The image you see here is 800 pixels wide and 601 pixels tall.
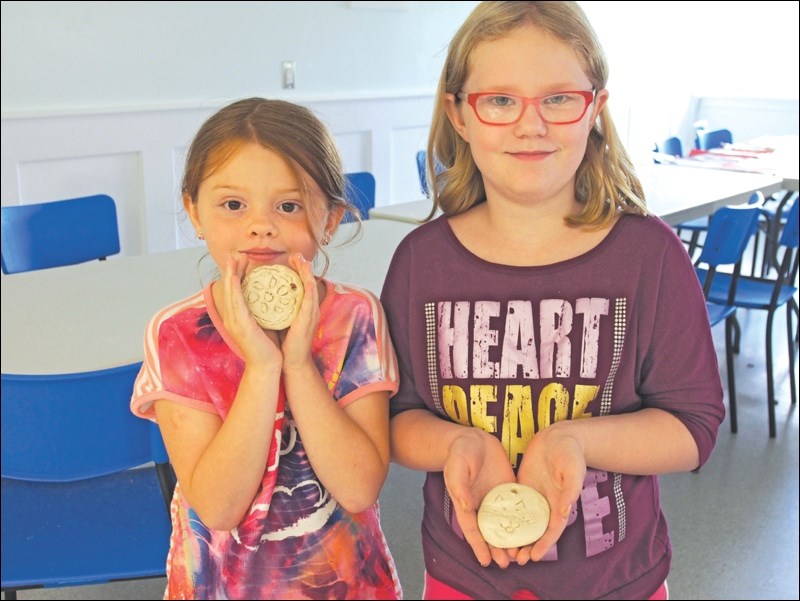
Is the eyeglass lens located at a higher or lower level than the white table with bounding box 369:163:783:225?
higher

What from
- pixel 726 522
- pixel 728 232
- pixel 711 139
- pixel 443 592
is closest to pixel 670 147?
pixel 711 139

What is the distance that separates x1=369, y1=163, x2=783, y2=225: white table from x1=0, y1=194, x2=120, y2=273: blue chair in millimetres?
947

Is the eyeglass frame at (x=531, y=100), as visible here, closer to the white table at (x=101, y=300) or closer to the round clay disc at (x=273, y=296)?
the round clay disc at (x=273, y=296)

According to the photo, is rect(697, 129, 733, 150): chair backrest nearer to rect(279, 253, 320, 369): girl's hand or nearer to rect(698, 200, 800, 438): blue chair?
rect(698, 200, 800, 438): blue chair

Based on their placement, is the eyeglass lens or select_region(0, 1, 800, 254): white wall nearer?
the eyeglass lens

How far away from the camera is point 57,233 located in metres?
2.91

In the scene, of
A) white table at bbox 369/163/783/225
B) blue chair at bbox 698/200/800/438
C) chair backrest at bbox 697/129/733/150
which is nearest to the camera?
white table at bbox 369/163/783/225

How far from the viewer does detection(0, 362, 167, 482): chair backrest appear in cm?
149

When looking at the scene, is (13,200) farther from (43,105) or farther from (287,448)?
(287,448)

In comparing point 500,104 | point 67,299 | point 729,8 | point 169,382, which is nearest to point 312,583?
point 169,382

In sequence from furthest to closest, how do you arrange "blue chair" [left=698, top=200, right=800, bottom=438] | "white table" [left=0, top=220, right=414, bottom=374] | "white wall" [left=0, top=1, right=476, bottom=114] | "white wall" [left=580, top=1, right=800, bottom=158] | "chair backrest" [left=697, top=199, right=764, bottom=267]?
"white wall" [left=580, top=1, right=800, bottom=158] < "white wall" [left=0, top=1, right=476, bottom=114] < "blue chair" [left=698, top=200, right=800, bottom=438] < "chair backrest" [left=697, top=199, right=764, bottom=267] < "white table" [left=0, top=220, right=414, bottom=374]

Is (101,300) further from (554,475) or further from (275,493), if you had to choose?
(554,475)

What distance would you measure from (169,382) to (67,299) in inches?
50.0

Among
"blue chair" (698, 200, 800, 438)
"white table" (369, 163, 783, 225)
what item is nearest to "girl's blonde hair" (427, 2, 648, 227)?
"white table" (369, 163, 783, 225)
